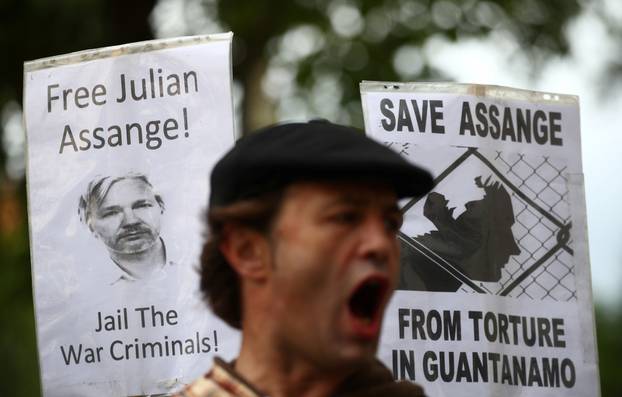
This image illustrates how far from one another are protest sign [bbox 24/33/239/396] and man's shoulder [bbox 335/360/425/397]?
1.28 meters

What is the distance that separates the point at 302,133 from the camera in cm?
350

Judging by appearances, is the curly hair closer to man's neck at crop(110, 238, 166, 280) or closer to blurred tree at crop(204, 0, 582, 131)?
man's neck at crop(110, 238, 166, 280)

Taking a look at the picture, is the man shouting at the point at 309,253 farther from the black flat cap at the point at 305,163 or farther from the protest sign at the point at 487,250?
the protest sign at the point at 487,250

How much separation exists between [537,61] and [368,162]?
922cm

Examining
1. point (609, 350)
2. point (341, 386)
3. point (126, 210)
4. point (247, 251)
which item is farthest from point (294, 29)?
point (609, 350)

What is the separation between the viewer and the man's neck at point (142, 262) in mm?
4863

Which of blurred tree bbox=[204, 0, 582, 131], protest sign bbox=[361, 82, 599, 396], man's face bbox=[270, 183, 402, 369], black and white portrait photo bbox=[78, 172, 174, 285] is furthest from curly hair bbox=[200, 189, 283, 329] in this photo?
blurred tree bbox=[204, 0, 582, 131]

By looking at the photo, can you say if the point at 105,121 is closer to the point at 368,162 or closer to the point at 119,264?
the point at 119,264

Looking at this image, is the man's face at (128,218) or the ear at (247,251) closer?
the ear at (247,251)

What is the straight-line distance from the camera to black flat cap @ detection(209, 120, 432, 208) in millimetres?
3371

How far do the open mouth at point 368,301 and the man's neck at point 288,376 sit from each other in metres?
0.16

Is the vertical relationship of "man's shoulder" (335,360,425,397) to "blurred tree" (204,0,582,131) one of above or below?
below

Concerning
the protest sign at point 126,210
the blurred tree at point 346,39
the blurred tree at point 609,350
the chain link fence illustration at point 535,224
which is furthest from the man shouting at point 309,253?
the blurred tree at point 609,350

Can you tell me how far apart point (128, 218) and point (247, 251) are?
1.44m
